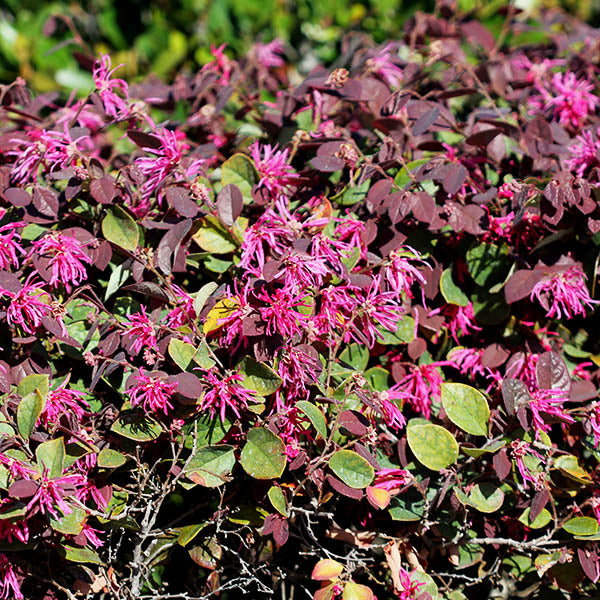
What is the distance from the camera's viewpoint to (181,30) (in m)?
3.56

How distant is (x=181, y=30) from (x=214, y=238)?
2.54 metres

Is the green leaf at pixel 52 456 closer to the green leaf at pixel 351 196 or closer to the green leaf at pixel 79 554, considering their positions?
the green leaf at pixel 79 554

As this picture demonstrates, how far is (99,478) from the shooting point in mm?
1320

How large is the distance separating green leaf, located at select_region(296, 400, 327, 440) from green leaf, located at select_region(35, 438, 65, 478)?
0.40 metres

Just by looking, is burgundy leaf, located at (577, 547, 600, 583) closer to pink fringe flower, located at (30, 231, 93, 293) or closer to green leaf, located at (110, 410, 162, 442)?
green leaf, located at (110, 410, 162, 442)

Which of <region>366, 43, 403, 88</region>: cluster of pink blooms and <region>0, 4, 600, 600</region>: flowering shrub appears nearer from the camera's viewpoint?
<region>0, 4, 600, 600</region>: flowering shrub

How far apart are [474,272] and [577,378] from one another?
12.8 inches

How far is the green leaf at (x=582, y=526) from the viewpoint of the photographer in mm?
1270

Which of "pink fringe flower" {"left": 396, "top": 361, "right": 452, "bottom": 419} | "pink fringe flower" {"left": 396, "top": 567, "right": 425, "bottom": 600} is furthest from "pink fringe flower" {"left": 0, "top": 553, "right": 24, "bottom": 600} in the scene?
"pink fringe flower" {"left": 396, "top": 361, "right": 452, "bottom": 419}

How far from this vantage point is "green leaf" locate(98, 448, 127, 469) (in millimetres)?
1243

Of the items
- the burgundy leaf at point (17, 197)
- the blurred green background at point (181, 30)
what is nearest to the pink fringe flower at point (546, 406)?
the burgundy leaf at point (17, 197)

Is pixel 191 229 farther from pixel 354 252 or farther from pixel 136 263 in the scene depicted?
pixel 354 252

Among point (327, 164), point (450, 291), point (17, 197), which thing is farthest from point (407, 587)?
point (17, 197)

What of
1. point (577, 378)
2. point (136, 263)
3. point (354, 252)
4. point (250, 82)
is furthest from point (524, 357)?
point (250, 82)
